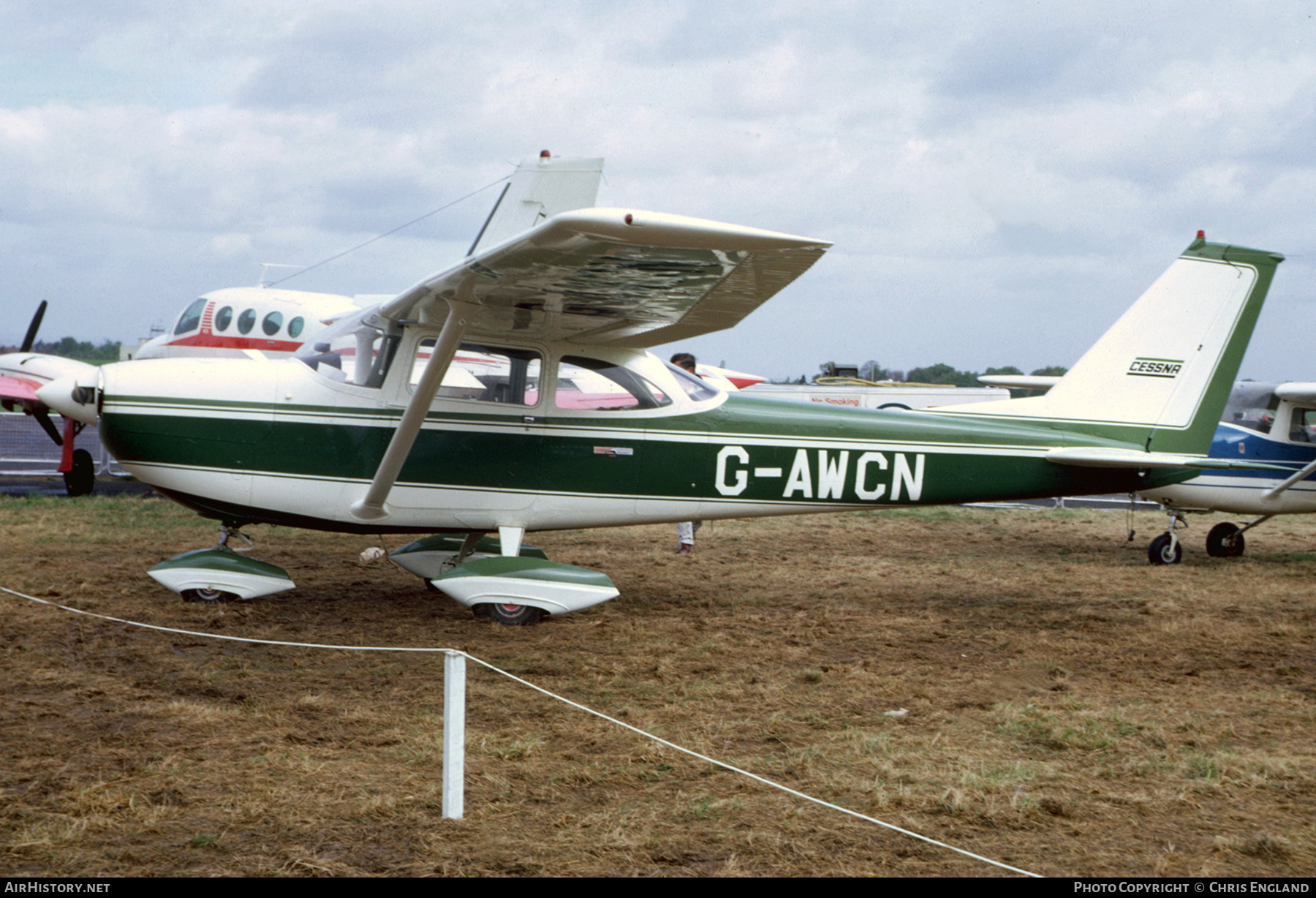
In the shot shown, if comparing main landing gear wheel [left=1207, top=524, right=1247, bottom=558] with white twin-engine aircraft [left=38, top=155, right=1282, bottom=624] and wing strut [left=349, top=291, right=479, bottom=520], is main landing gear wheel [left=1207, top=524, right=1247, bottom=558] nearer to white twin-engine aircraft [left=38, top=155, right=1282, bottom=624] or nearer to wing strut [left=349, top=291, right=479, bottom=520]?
white twin-engine aircraft [left=38, top=155, right=1282, bottom=624]

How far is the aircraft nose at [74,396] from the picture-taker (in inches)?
282

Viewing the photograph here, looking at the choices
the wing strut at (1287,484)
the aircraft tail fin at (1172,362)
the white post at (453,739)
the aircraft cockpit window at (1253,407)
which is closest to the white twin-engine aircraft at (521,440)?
the aircraft tail fin at (1172,362)

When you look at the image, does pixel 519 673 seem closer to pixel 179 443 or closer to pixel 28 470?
pixel 179 443

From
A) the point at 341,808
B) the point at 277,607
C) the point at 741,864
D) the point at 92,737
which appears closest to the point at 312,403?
the point at 277,607

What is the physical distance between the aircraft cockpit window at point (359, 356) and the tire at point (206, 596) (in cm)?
171

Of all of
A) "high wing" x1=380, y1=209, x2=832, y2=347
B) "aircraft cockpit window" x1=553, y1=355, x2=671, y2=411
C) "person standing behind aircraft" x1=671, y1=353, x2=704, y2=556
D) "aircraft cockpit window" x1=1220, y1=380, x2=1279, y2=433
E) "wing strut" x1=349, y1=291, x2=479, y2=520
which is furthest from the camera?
"aircraft cockpit window" x1=1220, y1=380, x2=1279, y2=433

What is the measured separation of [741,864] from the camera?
10.4 ft

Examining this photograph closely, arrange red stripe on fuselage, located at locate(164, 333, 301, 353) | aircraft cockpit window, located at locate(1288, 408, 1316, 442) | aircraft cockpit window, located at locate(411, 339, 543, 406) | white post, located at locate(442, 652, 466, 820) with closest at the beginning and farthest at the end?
white post, located at locate(442, 652, 466, 820) → aircraft cockpit window, located at locate(411, 339, 543, 406) → aircraft cockpit window, located at locate(1288, 408, 1316, 442) → red stripe on fuselage, located at locate(164, 333, 301, 353)

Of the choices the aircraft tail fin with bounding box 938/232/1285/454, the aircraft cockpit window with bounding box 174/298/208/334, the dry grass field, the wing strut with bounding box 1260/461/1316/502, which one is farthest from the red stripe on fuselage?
the wing strut with bounding box 1260/461/1316/502

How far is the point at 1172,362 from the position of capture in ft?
30.1

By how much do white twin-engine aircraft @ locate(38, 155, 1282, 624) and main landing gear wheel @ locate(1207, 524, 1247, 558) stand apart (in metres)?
4.50

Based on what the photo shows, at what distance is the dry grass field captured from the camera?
3.28 metres

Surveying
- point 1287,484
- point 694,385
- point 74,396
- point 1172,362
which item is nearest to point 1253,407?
point 1287,484

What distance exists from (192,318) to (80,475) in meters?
3.71
